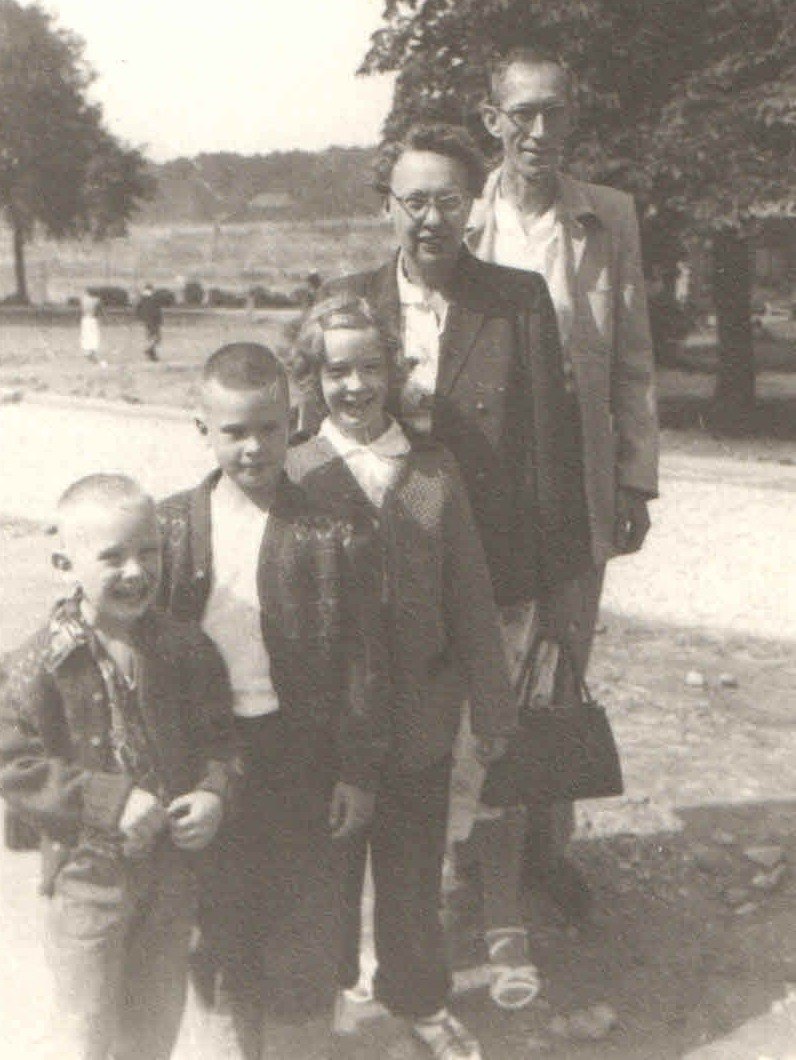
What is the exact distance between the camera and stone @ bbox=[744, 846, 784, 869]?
176 inches

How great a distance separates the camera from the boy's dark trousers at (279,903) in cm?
294

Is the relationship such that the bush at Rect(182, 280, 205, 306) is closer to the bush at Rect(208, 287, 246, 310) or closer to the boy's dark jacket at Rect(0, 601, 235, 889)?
the bush at Rect(208, 287, 246, 310)

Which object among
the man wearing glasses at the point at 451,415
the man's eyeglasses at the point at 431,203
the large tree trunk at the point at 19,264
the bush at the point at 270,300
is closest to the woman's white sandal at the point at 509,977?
the man wearing glasses at the point at 451,415

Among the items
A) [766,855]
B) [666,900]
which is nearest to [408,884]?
[666,900]

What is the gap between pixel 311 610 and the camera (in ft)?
9.42

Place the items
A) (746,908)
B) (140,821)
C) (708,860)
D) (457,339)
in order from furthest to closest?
1. (708,860)
2. (746,908)
3. (457,339)
4. (140,821)

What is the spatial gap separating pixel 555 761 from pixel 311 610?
100 centimetres

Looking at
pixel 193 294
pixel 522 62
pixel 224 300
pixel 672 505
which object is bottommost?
pixel 224 300

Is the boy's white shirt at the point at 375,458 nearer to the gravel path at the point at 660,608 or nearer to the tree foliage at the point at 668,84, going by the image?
the gravel path at the point at 660,608

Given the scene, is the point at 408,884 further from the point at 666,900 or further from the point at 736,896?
the point at 736,896

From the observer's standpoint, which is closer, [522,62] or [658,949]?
[522,62]

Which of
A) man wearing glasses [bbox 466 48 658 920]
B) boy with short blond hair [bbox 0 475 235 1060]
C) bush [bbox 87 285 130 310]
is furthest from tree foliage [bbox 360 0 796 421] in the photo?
bush [bbox 87 285 130 310]

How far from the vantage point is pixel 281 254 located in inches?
2763

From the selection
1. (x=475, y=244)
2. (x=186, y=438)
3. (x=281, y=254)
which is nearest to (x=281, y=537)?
(x=475, y=244)
